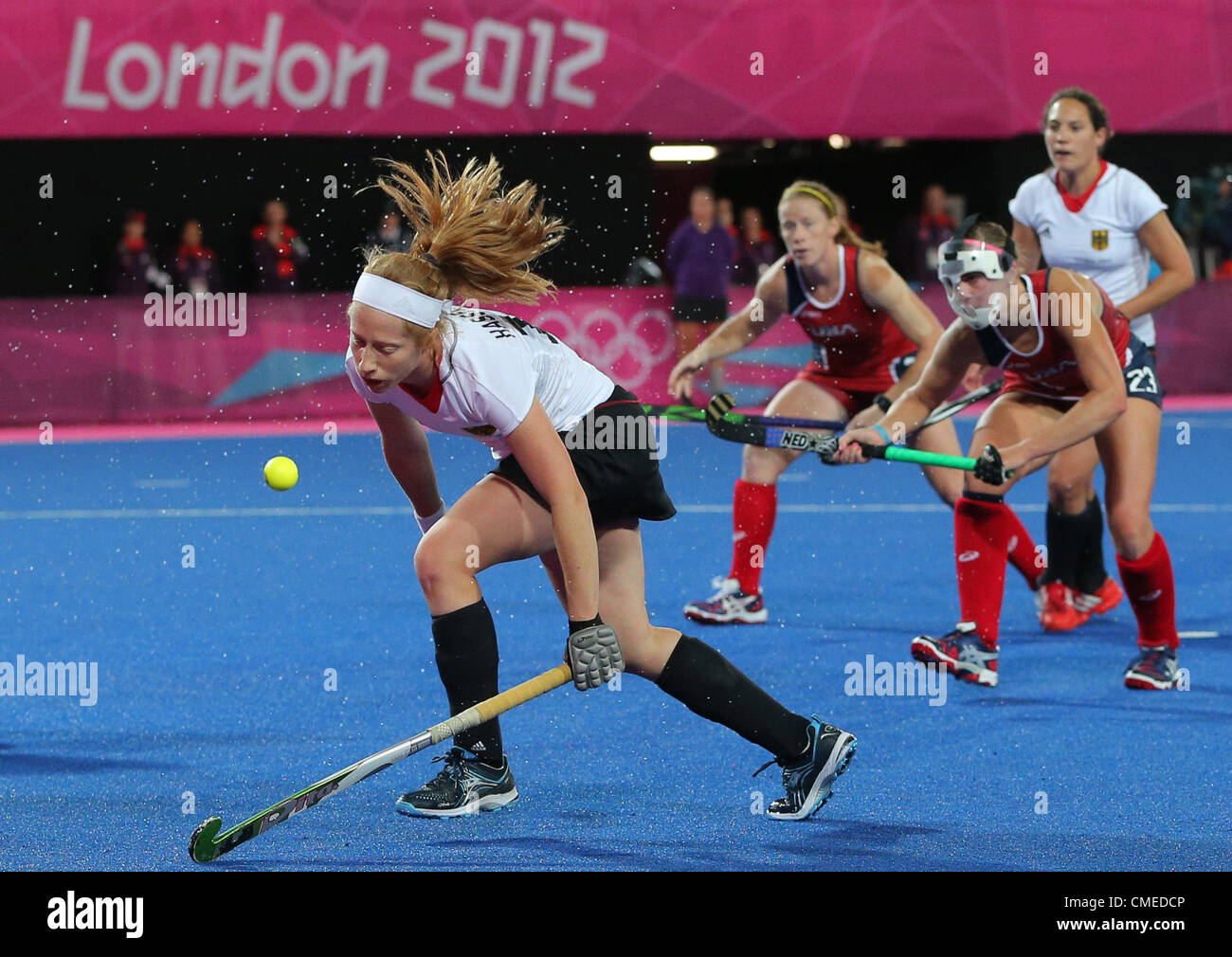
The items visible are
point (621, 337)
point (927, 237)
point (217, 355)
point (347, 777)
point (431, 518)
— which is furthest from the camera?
point (927, 237)

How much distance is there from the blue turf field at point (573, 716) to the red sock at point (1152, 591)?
20 cm

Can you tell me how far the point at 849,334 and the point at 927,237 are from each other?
9.50 metres

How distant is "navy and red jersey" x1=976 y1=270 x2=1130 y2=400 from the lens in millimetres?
5184

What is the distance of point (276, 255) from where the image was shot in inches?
568

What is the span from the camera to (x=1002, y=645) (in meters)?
5.98

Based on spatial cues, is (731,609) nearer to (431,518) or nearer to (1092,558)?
(1092,558)

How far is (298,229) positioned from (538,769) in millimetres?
12117

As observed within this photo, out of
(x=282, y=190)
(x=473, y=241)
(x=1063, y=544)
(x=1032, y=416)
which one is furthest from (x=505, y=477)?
(x=282, y=190)

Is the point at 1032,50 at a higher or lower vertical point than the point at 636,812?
higher

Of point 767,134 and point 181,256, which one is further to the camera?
point 767,134

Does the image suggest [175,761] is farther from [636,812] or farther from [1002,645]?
[1002,645]

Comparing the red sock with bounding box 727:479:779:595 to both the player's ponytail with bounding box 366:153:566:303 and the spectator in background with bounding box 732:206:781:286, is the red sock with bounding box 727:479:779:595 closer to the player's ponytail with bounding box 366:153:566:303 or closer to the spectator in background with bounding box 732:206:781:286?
the player's ponytail with bounding box 366:153:566:303

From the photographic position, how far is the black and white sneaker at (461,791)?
3.95 m
